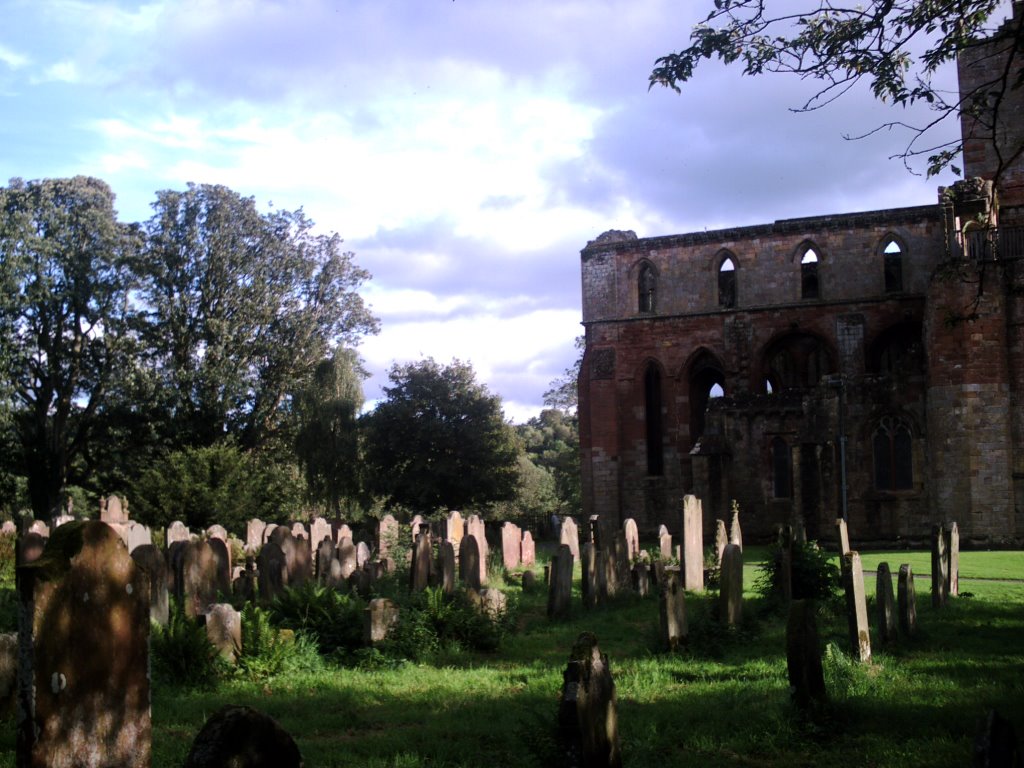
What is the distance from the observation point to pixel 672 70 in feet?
29.2

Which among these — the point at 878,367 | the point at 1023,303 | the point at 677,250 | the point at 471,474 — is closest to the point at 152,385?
the point at 471,474

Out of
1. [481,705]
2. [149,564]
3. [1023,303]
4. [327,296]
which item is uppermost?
[327,296]

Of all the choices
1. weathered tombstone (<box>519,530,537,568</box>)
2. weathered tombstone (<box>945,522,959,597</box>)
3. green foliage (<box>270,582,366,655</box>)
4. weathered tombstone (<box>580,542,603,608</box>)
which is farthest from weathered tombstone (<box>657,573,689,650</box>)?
weathered tombstone (<box>519,530,537,568</box>)

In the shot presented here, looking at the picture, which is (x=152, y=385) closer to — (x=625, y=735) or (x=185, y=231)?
(x=185, y=231)

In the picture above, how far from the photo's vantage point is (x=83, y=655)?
5527 millimetres

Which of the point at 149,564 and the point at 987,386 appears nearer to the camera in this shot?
the point at 149,564

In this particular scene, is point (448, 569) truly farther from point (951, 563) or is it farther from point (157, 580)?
point (951, 563)

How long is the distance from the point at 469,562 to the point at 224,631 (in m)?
6.60

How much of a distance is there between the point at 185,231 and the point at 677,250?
1984 centimetres

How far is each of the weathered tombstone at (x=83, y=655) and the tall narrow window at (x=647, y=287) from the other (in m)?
34.8

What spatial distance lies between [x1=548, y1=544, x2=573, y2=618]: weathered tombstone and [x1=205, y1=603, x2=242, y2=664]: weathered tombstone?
4.90 metres

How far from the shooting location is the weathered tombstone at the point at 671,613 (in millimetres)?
10812

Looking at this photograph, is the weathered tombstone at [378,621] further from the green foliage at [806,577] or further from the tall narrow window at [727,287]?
the tall narrow window at [727,287]

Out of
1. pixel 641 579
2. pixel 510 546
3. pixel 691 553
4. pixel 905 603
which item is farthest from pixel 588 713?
pixel 510 546
